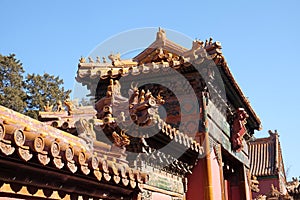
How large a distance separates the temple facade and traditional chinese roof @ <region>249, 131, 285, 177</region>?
12.3m

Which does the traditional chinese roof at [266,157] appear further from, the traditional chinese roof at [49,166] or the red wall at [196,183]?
the traditional chinese roof at [49,166]

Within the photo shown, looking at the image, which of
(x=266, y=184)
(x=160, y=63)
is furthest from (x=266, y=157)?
(x=160, y=63)

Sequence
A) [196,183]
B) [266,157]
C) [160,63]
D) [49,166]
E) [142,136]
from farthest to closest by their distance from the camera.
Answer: [266,157], [160,63], [196,183], [142,136], [49,166]

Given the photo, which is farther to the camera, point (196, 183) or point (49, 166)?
point (196, 183)

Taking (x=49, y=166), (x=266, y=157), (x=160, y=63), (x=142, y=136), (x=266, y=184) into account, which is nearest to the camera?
(x=49, y=166)

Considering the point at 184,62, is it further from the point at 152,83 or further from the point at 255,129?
the point at 255,129

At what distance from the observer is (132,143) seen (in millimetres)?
5523

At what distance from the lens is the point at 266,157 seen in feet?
82.6

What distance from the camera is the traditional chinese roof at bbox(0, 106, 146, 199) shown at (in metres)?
3.06

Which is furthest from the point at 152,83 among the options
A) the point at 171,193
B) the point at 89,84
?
the point at 171,193

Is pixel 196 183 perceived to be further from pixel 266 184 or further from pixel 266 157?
pixel 266 157

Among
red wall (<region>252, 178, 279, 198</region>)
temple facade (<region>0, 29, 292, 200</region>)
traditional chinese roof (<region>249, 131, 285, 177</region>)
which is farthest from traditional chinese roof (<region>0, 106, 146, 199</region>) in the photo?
traditional chinese roof (<region>249, 131, 285, 177</region>)

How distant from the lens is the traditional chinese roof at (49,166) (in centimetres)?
306

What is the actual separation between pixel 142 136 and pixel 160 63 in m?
3.36
